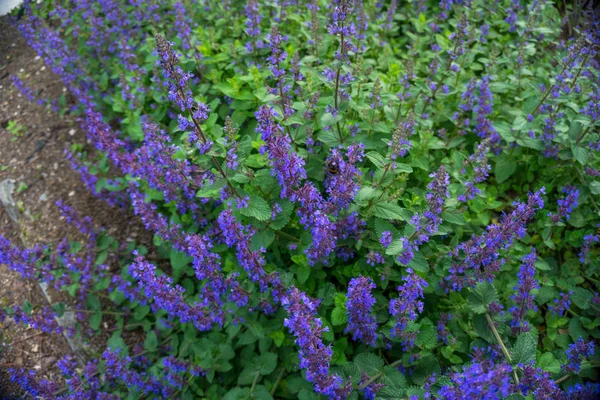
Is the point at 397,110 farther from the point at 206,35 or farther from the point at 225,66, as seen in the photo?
the point at 206,35

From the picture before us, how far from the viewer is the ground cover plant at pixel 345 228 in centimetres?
323

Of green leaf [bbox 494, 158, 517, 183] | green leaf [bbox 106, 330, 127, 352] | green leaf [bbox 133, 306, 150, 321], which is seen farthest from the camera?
green leaf [bbox 133, 306, 150, 321]

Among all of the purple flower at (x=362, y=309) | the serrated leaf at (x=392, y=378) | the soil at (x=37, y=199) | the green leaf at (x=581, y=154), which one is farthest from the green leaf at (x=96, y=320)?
the green leaf at (x=581, y=154)

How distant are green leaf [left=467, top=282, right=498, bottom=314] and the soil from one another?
3.93 meters

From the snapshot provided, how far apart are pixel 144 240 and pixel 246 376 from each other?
2469mm

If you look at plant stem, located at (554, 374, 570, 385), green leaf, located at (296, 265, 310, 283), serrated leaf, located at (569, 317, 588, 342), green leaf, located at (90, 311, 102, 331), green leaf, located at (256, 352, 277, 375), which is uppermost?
green leaf, located at (296, 265, 310, 283)

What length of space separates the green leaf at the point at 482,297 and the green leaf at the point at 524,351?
0.44 meters

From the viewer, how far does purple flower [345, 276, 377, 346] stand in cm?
307

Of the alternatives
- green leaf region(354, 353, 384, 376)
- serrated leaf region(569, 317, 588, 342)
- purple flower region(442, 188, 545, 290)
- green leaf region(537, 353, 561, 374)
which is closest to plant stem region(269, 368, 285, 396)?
green leaf region(354, 353, 384, 376)

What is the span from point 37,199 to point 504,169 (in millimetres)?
6125

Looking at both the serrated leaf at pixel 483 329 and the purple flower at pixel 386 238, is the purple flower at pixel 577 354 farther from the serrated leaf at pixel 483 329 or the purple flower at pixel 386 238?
the purple flower at pixel 386 238

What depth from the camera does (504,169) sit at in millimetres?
4648

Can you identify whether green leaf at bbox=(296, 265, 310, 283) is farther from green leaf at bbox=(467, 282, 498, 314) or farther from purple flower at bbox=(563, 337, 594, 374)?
purple flower at bbox=(563, 337, 594, 374)

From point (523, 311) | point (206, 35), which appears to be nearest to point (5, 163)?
point (206, 35)
